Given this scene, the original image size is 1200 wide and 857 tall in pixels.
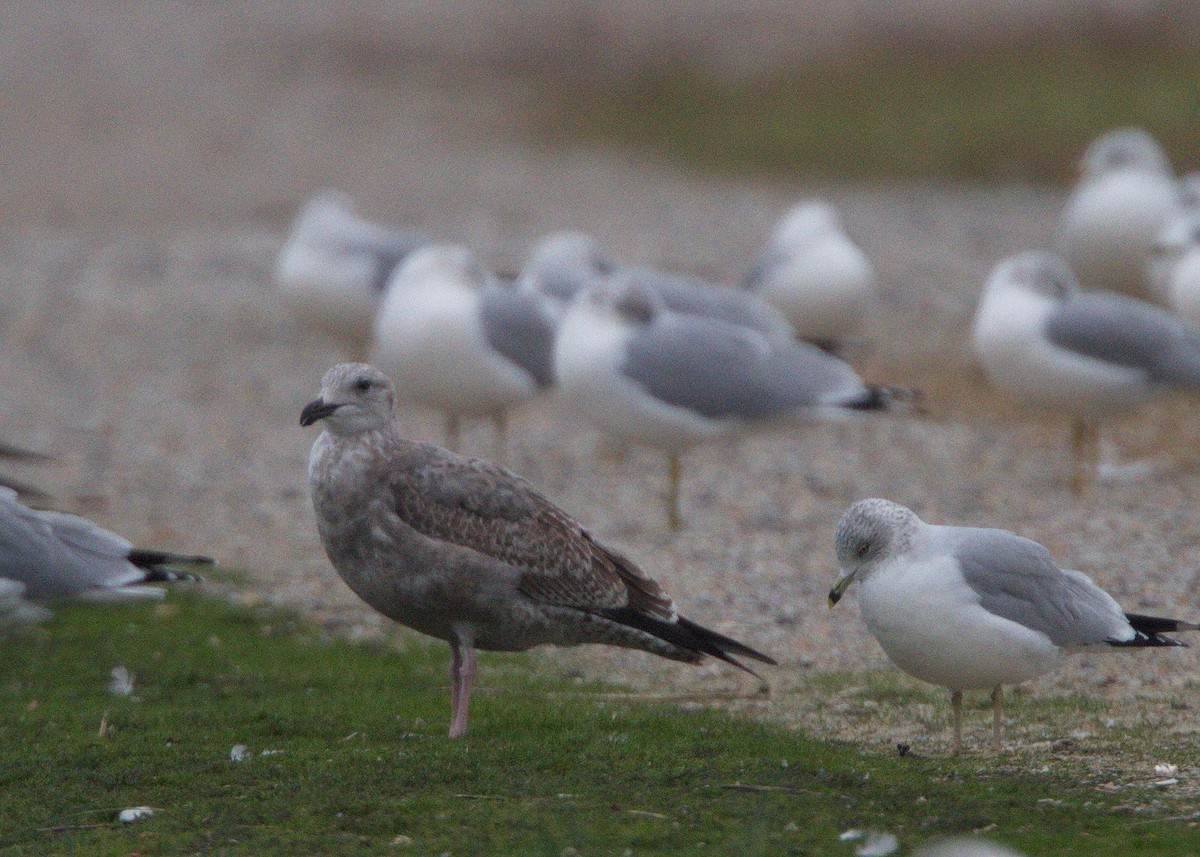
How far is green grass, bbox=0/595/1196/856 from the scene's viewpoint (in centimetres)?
510

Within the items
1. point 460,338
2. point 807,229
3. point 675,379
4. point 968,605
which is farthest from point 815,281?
point 968,605

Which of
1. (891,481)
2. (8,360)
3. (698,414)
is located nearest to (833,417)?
(698,414)

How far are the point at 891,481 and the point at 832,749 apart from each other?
5.97m

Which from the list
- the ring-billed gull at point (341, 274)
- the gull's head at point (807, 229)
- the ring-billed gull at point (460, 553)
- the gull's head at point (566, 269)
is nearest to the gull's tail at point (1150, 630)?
the ring-billed gull at point (460, 553)

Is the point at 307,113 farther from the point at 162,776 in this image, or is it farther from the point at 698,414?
the point at 162,776

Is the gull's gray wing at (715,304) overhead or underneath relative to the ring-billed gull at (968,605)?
overhead

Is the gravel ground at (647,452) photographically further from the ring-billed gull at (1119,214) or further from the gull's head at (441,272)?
the gull's head at (441,272)

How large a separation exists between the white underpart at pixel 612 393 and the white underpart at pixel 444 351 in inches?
41.3

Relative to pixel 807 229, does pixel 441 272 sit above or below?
below

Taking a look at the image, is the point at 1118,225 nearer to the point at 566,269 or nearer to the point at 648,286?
the point at 566,269

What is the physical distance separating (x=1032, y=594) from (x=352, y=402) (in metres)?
2.41

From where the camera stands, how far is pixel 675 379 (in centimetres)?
1046

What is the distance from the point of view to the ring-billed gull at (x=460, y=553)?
6277mm

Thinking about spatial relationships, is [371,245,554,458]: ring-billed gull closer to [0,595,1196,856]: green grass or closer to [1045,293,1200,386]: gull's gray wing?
[1045,293,1200,386]: gull's gray wing
